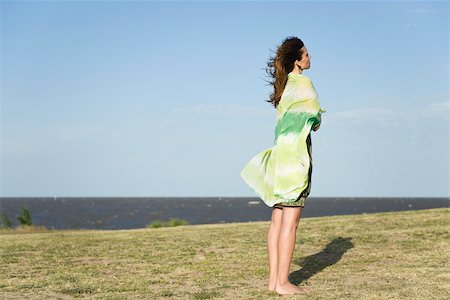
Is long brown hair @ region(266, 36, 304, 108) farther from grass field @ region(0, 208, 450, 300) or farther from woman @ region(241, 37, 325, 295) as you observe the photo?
grass field @ region(0, 208, 450, 300)

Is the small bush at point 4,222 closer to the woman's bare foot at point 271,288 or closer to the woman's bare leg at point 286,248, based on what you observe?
the woman's bare foot at point 271,288

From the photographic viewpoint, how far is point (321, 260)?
33.0ft

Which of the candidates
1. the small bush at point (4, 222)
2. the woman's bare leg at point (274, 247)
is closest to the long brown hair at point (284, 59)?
the woman's bare leg at point (274, 247)

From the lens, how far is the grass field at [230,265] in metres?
7.35

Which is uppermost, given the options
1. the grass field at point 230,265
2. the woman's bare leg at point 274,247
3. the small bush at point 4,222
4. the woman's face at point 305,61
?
the woman's face at point 305,61

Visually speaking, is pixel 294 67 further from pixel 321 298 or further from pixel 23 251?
pixel 23 251

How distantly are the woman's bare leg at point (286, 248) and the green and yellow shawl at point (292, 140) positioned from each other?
18cm

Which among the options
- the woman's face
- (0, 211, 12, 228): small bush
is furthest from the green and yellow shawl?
(0, 211, 12, 228): small bush

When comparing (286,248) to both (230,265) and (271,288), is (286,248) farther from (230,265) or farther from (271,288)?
(230,265)

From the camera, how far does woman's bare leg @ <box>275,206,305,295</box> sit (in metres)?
6.94

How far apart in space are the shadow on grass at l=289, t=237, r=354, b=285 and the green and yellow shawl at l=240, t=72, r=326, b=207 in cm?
161

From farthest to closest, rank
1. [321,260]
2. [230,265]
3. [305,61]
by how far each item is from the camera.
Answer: [321,260], [230,265], [305,61]

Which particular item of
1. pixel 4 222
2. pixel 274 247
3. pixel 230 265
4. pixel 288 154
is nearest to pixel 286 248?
pixel 274 247

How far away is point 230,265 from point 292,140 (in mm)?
3446
